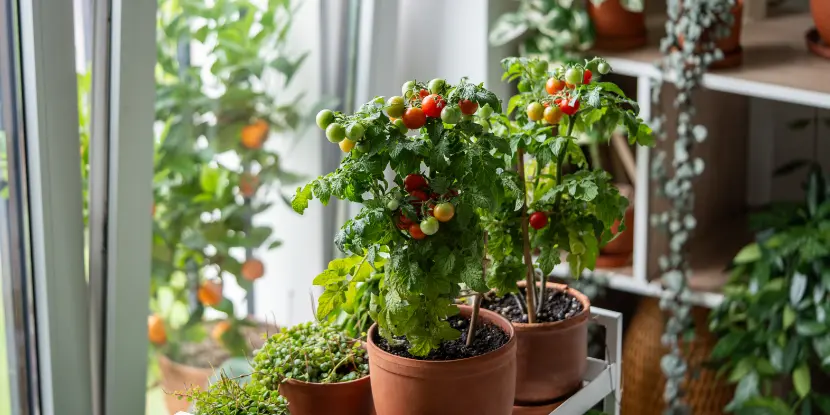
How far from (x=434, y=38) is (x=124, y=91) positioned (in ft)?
3.01

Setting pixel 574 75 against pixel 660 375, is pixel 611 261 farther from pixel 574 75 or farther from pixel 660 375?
pixel 574 75

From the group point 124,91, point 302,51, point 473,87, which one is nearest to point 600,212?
point 473,87

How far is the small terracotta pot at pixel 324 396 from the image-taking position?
1315mm

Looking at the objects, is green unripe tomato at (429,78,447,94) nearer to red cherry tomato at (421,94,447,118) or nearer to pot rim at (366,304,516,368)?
red cherry tomato at (421,94,447,118)

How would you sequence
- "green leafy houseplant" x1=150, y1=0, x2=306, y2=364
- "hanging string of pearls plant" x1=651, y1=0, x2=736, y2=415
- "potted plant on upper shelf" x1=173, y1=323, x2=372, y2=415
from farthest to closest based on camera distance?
"hanging string of pearls plant" x1=651, y1=0, x2=736, y2=415, "green leafy houseplant" x1=150, y1=0, x2=306, y2=364, "potted plant on upper shelf" x1=173, y1=323, x2=372, y2=415

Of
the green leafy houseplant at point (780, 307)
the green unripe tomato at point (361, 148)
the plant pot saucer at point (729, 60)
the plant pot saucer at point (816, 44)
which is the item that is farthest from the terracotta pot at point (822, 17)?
the green unripe tomato at point (361, 148)

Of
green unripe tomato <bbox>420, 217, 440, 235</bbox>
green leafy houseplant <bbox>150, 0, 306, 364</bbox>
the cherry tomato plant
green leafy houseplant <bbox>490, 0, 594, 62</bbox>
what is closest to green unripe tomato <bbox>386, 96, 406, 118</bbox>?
the cherry tomato plant

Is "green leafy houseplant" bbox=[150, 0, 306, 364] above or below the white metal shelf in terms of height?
above

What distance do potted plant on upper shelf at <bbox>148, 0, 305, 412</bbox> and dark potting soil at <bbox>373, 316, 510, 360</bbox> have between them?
64 cm

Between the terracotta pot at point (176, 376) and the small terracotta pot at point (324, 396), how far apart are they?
578 millimetres

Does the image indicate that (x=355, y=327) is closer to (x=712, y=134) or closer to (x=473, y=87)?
(x=473, y=87)

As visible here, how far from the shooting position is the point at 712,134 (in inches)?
92.2

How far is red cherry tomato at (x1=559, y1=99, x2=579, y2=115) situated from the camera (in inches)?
48.8

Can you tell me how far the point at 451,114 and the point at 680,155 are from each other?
1.16 m
